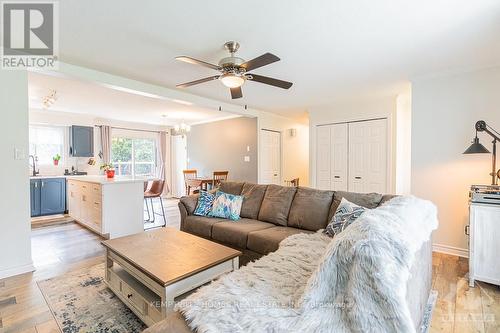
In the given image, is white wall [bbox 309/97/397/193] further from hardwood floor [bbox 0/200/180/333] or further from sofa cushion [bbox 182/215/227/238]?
hardwood floor [bbox 0/200/180/333]

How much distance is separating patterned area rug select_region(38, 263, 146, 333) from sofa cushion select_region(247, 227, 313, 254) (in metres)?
1.10

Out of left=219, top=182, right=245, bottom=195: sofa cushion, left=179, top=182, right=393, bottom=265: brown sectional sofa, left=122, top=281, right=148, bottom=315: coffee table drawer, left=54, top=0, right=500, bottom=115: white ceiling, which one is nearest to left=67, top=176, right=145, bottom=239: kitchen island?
left=179, top=182, right=393, bottom=265: brown sectional sofa

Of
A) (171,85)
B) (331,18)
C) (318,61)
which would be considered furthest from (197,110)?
(331,18)

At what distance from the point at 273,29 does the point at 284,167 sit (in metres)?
4.44

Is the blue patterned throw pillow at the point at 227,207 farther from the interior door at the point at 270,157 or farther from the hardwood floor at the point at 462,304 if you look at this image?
the interior door at the point at 270,157

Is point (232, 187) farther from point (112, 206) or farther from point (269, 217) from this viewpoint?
point (112, 206)

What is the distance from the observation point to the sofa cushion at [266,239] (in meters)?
2.28

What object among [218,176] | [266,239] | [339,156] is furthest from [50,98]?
[339,156]

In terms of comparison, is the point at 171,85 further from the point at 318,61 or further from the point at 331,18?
the point at 331,18

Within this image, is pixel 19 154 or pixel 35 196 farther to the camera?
pixel 35 196

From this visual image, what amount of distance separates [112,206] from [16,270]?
50.3 inches

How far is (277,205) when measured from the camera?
2.91m

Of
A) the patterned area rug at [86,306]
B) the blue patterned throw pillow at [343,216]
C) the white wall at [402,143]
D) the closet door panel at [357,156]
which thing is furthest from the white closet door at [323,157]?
the patterned area rug at [86,306]

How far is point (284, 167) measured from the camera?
6379 mm
